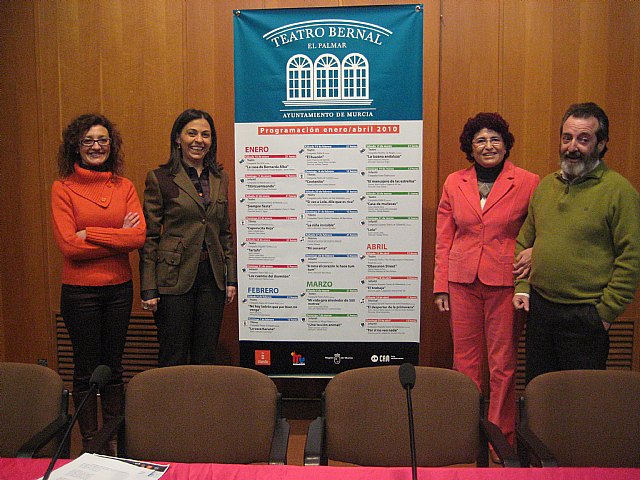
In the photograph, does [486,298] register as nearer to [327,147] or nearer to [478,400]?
[478,400]

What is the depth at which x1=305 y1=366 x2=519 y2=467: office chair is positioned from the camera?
191cm

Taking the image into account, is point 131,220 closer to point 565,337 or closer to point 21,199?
point 21,199

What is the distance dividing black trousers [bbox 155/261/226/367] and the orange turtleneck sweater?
32 cm

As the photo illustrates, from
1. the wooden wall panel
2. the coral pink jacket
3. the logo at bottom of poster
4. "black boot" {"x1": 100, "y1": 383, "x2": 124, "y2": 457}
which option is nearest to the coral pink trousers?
the coral pink jacket

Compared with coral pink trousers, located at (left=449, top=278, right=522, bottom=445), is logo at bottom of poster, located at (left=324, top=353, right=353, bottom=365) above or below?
below

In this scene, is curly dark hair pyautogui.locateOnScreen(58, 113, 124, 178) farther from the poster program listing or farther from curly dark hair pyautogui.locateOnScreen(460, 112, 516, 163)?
curly dark hair pyautogui.locateOnScreen(460, 112, 516, 163)

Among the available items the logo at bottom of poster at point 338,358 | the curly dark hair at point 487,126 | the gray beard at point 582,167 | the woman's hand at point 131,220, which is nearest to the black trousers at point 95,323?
the woman's hand at point 131,220

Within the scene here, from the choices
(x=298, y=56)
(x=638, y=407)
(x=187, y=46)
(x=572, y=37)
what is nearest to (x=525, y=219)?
(x=638, y=407)

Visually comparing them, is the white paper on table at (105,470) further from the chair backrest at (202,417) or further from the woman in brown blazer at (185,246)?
the woman in brown blazer at (185,246)

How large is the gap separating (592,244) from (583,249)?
0.13 feet

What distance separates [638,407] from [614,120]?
2174 mm

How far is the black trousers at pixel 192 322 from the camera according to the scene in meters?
2.99

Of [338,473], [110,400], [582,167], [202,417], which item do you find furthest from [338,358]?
[338,473]

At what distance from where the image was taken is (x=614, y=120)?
3.48 meters
